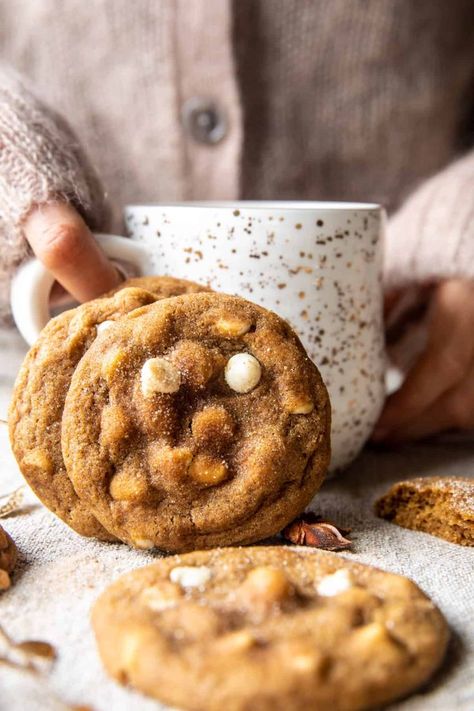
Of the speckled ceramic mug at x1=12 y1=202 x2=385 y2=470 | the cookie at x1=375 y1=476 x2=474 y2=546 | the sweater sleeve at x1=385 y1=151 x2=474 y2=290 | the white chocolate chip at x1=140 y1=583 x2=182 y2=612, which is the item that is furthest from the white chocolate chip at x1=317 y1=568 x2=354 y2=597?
the sweater sleeve at x1=385 y1=151 x2=474 y2=290

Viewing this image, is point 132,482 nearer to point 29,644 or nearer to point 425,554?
point 29,644

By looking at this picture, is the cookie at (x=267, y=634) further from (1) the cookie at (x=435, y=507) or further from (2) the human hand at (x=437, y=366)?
(2) the human hand at (x=437, y=366)

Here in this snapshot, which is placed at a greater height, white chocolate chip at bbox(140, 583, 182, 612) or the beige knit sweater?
the beige knit sweater

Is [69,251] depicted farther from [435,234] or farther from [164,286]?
[435,234]

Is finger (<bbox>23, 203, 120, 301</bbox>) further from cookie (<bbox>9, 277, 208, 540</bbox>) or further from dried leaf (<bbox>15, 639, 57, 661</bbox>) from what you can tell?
dried leaf (<bbox>15, 639, 57, 661</bbox>)

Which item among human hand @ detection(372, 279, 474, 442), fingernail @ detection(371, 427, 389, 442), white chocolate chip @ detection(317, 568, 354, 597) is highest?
white chocolate chip @ detection(317, 568, 354, 597)

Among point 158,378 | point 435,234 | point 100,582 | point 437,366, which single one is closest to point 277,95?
point 435,234

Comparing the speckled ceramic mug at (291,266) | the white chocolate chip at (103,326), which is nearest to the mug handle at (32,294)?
the speckled ceramic mug at (291,266)
